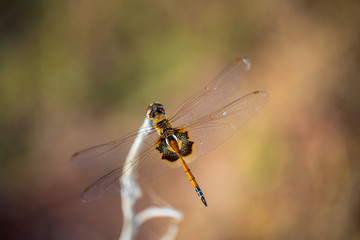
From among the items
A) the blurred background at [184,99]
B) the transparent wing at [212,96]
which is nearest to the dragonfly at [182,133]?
the transparent wing at [212,96]

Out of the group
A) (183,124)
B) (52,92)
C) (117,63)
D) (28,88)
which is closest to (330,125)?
(183,124)

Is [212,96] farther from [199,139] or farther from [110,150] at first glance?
[110,150]

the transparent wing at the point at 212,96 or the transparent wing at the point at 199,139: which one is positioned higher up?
the transparent wing at the point at 212,96

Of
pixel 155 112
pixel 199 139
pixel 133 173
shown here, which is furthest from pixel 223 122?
pixel 133 173

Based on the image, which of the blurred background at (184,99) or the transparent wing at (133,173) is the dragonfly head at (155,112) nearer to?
the transparent wing at (133,173)

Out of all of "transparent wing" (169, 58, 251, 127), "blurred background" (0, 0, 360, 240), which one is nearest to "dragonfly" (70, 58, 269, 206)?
"transparent wing" (169, 58, 251, 127)

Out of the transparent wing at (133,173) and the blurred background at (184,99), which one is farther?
the blurred background at (184,99)

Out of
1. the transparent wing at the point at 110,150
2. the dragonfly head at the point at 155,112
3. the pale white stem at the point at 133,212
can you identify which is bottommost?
the pale white stem at the point at 133,212
